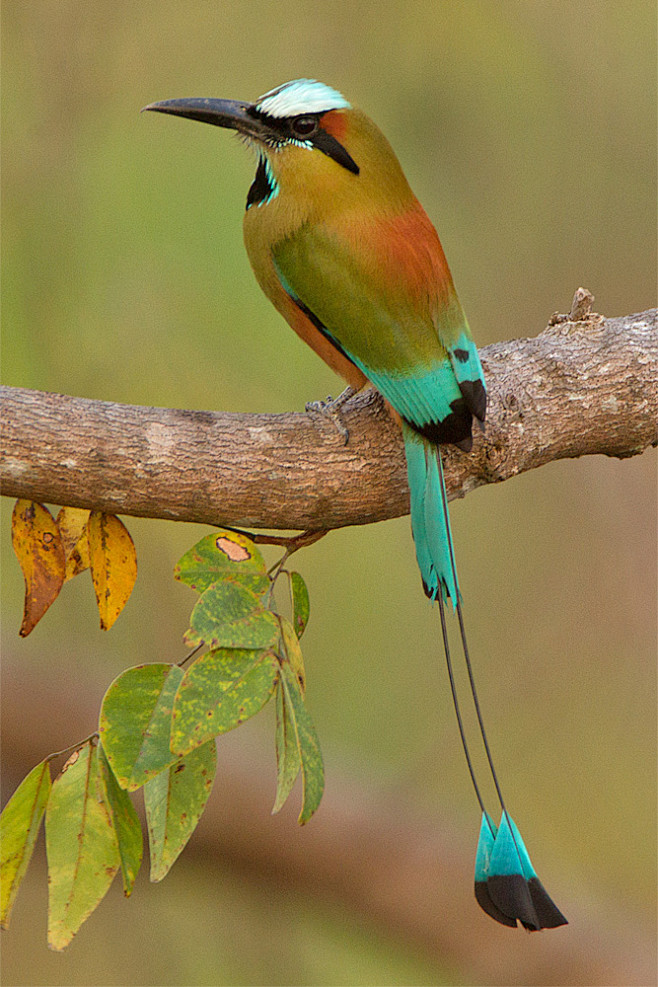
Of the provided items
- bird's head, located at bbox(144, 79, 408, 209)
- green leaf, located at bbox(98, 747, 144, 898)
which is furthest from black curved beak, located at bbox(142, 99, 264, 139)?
green leaf, located at bbox(98, 747, 144, 898)

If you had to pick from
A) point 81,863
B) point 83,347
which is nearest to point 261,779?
point 83,347

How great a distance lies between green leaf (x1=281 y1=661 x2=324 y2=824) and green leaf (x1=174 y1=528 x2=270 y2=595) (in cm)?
15

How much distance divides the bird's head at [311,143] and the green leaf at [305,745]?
36.9 inches

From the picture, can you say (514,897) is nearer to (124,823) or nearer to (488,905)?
(488,905)

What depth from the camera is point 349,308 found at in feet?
5.88

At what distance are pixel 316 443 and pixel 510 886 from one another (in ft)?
2.36

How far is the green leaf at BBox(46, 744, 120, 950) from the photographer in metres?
1.24

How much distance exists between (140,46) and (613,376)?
1.85m

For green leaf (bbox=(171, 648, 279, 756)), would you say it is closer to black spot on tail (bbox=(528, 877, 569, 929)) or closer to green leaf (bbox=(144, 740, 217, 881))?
green leaf (bbox=(144, 740, 217, 881))

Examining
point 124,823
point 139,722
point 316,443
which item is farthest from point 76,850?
point 316,443

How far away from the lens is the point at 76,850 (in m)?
1.26

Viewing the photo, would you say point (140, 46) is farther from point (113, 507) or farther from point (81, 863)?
point (81, 863)

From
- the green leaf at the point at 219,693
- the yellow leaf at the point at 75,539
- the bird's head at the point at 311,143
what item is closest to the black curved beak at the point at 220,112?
the bird's head at the point at 311,143

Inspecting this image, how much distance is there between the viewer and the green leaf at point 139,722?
122 centimetres
